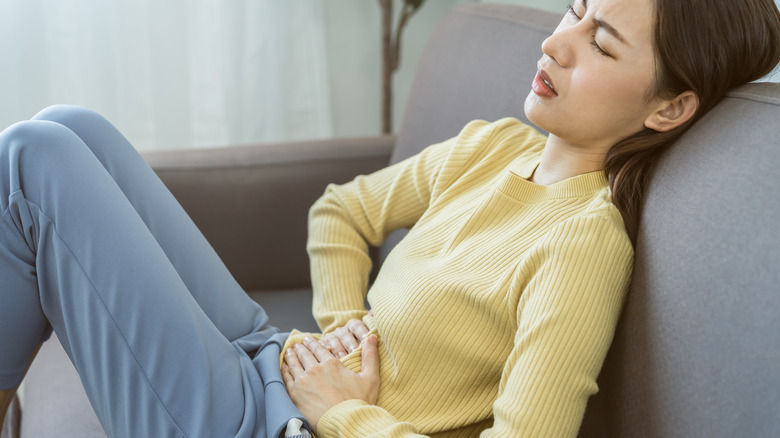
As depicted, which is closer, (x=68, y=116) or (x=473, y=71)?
(x=68, y=116)

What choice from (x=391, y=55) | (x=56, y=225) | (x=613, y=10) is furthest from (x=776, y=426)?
(x=391, y=55)

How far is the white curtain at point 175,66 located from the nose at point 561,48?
172cm

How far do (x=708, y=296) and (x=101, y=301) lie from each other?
65 centimetres

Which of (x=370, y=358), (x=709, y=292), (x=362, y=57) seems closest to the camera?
(x=709, y=292)

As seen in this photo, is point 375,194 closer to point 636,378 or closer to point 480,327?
point 480,327

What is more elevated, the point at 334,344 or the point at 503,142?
the point at 503,142

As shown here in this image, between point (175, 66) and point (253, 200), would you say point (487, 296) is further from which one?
point (175, 66)

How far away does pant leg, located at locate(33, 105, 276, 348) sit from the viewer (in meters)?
1.09

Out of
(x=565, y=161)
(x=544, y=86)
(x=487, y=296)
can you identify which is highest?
(x=544, y=86)

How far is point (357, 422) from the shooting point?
90cm

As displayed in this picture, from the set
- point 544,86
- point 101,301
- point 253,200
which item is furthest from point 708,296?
point 253,200

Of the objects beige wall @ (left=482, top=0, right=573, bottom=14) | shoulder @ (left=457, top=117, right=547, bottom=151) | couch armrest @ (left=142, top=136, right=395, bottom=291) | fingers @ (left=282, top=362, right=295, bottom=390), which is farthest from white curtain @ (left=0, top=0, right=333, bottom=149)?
fingers @ (left=282, top=362, right=295, bottom=390)

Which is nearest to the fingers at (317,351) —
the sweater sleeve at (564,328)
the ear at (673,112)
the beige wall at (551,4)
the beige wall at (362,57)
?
the sweater sleeve at (564,328)

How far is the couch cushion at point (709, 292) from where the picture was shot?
2.16ft
